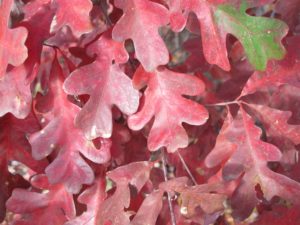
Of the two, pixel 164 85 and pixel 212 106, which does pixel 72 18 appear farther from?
pixel 212 106

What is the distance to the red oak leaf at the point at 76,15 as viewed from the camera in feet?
3.28

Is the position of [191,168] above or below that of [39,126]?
below

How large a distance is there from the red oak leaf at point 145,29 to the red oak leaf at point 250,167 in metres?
0.31

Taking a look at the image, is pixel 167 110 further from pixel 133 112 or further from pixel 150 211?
pixel 150 211

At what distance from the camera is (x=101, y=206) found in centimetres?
111

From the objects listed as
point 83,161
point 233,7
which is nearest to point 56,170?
point 83,161

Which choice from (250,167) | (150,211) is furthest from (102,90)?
(250,167)

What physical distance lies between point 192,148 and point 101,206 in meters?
0.41

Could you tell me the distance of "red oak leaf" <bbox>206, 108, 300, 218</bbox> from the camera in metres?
1.14

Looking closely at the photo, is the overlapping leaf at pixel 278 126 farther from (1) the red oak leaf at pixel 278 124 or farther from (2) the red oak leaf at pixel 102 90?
(2) the red oak leaf at pixel 102 90

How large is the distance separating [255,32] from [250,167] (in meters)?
0.34

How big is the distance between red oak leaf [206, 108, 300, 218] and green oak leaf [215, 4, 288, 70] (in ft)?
0.75

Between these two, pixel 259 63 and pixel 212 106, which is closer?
pixel 259 63

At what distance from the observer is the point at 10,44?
39.5 inches
